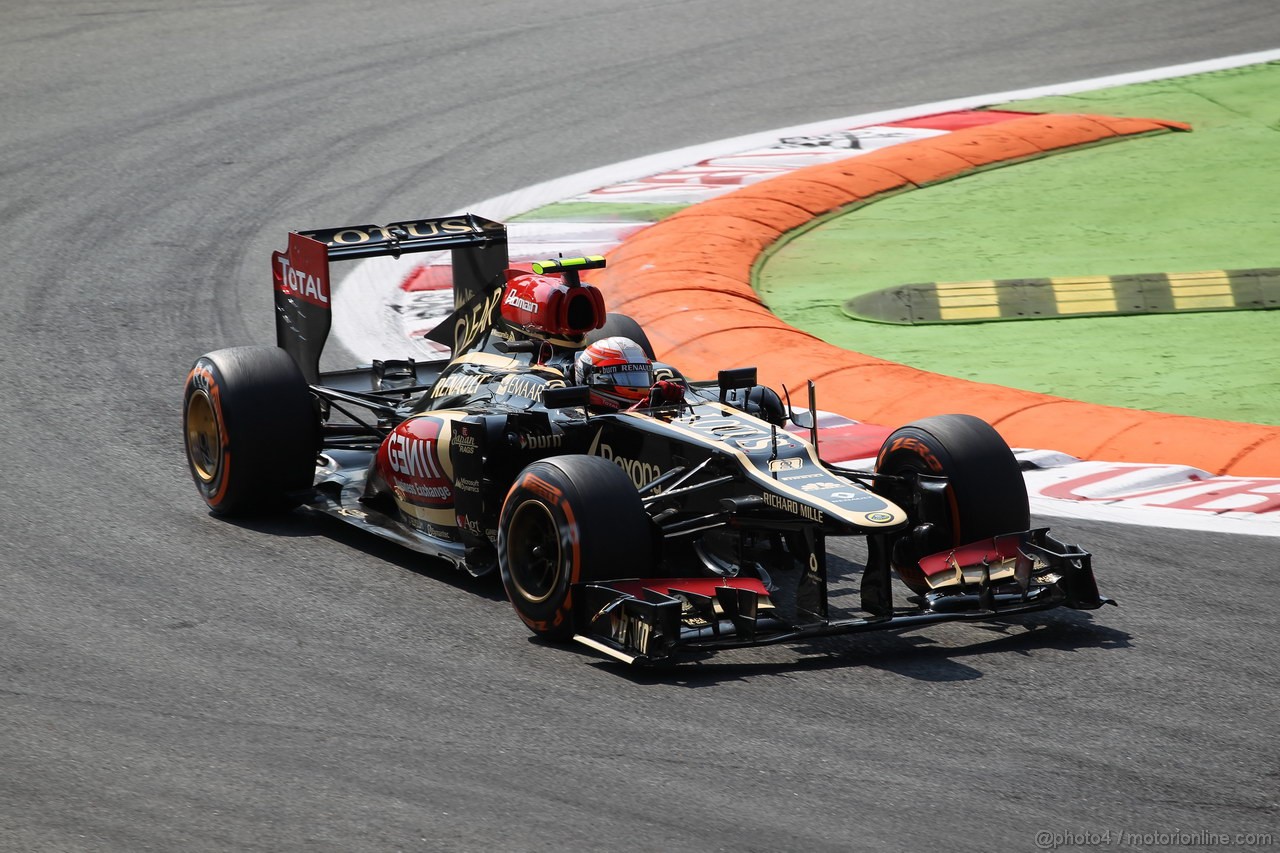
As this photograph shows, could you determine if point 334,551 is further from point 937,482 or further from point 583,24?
point 583,24

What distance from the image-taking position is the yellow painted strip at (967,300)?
14023 millimetres

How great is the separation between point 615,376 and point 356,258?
2.70 m

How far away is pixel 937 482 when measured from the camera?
818 cm

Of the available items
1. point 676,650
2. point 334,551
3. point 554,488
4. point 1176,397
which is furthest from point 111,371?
point 1176,397

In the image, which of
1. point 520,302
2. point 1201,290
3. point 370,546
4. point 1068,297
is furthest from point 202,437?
point 1201,290

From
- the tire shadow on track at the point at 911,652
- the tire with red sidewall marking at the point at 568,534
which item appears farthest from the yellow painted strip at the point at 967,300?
the tire with red sidewall marking at the point at 568,534

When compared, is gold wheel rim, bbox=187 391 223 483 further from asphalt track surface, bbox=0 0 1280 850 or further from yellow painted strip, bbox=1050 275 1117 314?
yellow painted strip, bbox=1050 275 1117 314

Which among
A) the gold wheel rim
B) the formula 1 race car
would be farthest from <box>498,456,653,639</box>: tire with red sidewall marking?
the gold wheel rim

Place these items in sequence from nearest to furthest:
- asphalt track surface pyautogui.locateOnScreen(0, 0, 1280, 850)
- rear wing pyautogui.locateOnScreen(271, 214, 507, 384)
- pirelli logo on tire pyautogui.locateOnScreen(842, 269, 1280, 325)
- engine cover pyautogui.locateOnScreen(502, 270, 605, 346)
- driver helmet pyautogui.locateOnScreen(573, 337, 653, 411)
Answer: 1. asphalt track surface pyautogui.locateOnScreen(0, 0, 1280, 850)
2. driver helmet pyautogui.locateOnScreen(573, 337, 653, 411)
3. engine cover pyautogui.locateOnScreen(502, 270, 605, 346)
4. rear wing pyautogui.locateOnScreen(271, 214, 507, 384)
5. pirelli logo on tire pyautogui.locateOnScreen(842, 269, 1280, 325)

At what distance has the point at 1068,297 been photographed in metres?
14.3

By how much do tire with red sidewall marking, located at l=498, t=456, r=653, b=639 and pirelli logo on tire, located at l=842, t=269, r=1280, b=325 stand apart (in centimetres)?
680

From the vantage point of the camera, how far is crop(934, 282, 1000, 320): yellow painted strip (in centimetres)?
1402

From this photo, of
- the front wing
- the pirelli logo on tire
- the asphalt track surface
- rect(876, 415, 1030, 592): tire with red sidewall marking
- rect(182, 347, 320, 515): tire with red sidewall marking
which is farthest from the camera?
the pirelli logo on tire

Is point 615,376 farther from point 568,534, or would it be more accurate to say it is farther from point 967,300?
point 967,300
